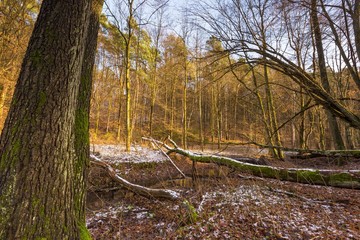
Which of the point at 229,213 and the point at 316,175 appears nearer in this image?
the point at 316,175

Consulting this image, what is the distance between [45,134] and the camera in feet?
5.43

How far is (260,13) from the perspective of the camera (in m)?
4.41

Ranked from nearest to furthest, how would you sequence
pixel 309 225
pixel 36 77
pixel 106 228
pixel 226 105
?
pixel 36 77 < pixel 309 225 < pixel 106 228 < pixel 226 105

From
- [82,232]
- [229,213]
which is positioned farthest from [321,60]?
[82,232]

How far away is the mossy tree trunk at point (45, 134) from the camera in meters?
1.52

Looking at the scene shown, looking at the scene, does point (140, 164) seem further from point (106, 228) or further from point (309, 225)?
point (309, 225)

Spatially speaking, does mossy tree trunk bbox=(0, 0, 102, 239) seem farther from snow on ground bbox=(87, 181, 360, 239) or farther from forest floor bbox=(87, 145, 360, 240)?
snow on ground bbox=(87, 181, 360, 239)

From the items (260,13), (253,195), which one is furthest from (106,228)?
(260,13)

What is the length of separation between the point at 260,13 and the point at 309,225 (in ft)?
15.7

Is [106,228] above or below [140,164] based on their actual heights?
below

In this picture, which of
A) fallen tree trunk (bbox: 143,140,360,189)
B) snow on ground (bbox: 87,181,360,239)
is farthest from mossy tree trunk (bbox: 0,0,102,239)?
fallen tree trunk (bbox: 143,140,360,189)

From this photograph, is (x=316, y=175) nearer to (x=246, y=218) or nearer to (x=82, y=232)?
(x=246, y=218)

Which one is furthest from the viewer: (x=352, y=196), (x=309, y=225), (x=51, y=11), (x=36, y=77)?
(x=352, y=196)

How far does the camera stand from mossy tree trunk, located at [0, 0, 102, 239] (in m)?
1.52
